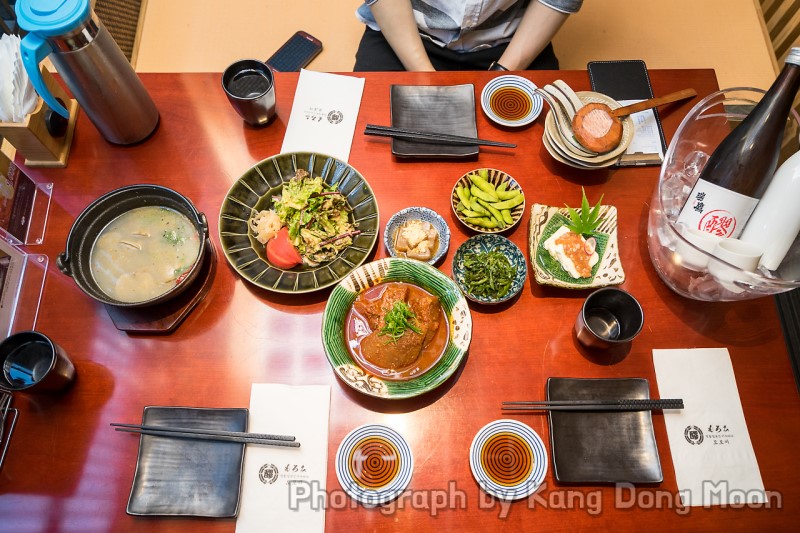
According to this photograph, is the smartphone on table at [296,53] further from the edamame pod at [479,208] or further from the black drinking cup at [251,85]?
the edamame pod at [479,208]

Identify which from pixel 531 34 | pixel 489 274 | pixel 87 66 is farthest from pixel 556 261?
pixel 87 66

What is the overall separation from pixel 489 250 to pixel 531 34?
1166 mm

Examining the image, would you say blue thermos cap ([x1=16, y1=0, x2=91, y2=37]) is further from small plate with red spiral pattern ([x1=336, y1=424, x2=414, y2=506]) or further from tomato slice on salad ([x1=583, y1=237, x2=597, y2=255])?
tomato slice on salad ([x1=583, y1=237, x2=597, y2=255])

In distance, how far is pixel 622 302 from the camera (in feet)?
5.34

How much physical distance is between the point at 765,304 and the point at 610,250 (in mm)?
548

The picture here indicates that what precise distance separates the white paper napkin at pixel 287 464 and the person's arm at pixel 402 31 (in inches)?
63.1

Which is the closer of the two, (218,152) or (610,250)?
(610,250)

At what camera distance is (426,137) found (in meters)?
1.93

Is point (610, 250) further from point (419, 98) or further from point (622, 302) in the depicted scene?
point (419, 98)

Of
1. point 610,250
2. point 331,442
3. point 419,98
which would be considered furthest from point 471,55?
point 331,442

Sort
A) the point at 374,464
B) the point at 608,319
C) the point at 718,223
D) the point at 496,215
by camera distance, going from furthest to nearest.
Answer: the point at 496,215 < the point at 608,319 < the point at 718,223 < the point at 374,464

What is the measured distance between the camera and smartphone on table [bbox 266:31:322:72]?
2.86 m

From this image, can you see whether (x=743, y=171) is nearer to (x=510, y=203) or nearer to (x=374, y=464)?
(x=510, y=203)

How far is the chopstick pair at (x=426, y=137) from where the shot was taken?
193 centimetres
